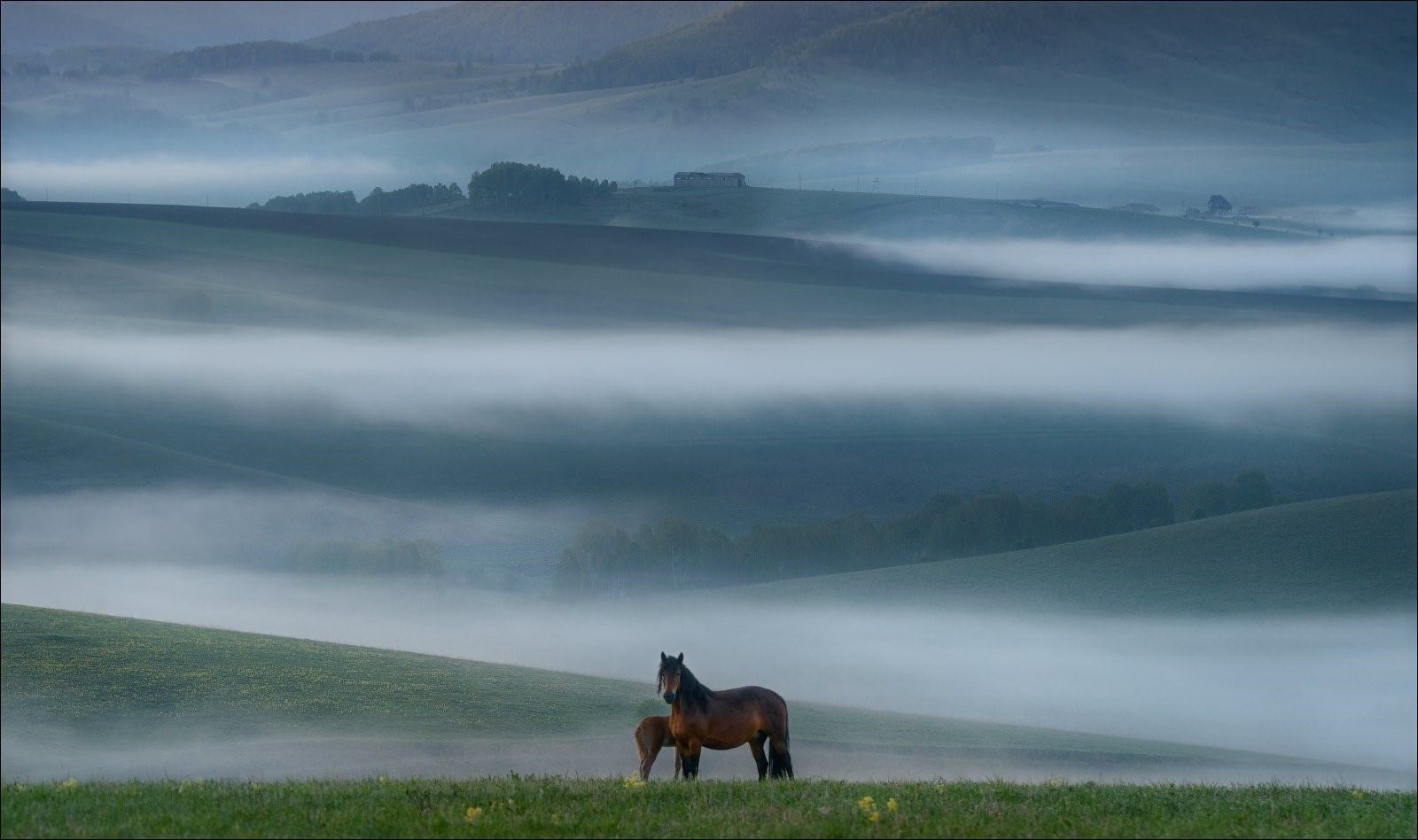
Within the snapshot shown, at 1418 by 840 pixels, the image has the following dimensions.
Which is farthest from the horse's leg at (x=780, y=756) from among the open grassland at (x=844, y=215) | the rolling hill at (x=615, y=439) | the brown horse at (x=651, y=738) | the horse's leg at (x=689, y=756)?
the open grassland at (x=844, y=215)

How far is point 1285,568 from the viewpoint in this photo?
85438 mm

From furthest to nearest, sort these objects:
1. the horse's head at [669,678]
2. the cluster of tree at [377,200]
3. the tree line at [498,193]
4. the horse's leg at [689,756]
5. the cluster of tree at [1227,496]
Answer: the cluster of tree at [377,200] → the tree line at [498,193] → the cluster of tree at [1227,496] → the horse's leg at [689,756] → the horse's head at [669,678]

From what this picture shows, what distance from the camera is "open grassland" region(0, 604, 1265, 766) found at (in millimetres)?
36125

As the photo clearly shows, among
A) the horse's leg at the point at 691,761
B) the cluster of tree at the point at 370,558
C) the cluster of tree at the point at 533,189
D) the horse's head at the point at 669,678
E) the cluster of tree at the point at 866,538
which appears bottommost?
the horse's leg at the point at 691,761

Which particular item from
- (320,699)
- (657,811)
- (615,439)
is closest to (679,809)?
(657,811)

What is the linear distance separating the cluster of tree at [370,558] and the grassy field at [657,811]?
294 feet

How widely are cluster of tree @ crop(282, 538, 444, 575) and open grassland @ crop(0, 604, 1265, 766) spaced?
184ft

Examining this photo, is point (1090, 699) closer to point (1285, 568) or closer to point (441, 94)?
point (1285, 568)

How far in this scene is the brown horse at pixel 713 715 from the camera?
54.0 ft

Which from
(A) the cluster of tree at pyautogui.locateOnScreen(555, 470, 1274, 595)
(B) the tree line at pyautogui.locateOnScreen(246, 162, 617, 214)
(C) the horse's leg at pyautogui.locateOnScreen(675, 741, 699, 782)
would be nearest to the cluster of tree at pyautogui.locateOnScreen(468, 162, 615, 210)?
(B) the tree line at pyautogui.locateOnScreen(246, 162, 617, 214)

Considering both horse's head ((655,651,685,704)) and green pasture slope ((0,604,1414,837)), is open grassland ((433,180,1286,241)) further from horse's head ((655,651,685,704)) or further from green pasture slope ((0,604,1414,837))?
green pasture slope ((0,604,1414,837))

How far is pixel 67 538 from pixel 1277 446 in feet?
419

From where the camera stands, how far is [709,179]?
534ft

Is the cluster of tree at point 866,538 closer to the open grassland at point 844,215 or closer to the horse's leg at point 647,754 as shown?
the open grassland at point 844,215
